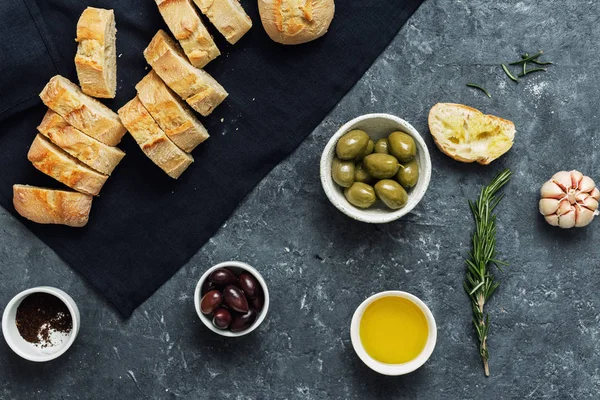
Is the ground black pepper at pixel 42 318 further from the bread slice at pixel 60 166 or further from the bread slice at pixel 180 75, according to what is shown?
the bread slice at pixel 180 75

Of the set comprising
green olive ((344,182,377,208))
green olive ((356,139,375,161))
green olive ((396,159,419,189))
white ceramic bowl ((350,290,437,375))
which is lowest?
white ceramic bowl ((350,290,437,375))

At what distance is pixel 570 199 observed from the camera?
2.70 m

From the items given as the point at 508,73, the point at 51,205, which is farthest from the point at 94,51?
the point at 508,73

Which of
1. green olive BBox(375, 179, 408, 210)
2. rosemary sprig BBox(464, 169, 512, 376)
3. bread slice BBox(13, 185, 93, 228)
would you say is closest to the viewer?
green olive BBox(375, 179, 408, 210)

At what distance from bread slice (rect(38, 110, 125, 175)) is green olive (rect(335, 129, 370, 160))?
0.90 metres

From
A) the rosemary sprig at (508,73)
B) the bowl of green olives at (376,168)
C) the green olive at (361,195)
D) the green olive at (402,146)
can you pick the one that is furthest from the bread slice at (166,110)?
the rosemary sprig at (508,73)

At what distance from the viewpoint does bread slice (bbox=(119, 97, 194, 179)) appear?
2.58m

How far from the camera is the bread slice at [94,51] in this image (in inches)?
101

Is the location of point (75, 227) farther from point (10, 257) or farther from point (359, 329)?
point (359, 329)

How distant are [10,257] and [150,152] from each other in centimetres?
78

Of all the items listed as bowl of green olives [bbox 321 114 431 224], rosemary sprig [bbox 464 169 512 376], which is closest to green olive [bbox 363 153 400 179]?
bowl of green olives [bbox 321 114 431 224]

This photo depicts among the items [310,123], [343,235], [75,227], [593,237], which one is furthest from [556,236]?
[75,227]

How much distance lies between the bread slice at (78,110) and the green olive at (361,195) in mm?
934

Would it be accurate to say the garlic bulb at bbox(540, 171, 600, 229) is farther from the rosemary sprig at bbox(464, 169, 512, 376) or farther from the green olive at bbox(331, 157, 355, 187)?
the green olive at bbox(331, 157, 355, 187)
